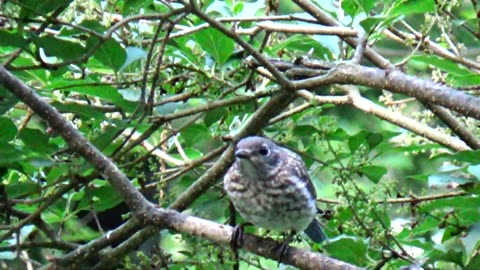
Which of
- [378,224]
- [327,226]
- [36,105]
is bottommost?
[327,226]

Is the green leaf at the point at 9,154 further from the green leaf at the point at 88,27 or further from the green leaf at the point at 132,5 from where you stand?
the green leaf at the point at 132,5

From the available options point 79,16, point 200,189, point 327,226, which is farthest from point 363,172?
point 79,16

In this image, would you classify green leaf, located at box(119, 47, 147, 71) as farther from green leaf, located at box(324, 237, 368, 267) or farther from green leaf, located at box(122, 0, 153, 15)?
green leaf, located at box(324, 237, 368, 267)

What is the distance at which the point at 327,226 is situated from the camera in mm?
3537

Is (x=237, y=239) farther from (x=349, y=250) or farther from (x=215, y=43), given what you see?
(x=215, y=43)

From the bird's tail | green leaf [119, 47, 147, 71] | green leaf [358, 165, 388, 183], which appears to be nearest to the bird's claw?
the bird's tail

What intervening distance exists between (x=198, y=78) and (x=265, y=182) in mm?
549

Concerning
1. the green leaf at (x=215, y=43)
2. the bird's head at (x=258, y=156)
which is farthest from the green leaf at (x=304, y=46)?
the bird's head at (x=258, y=156)

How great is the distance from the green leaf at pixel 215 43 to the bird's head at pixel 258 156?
0.32 meters

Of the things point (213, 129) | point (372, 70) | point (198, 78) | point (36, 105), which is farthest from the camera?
point (213, 129)

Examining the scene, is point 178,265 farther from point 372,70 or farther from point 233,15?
point 372,70

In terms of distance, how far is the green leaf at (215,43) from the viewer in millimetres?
3141

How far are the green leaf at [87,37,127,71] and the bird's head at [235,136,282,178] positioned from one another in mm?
579

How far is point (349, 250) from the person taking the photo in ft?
9.46
